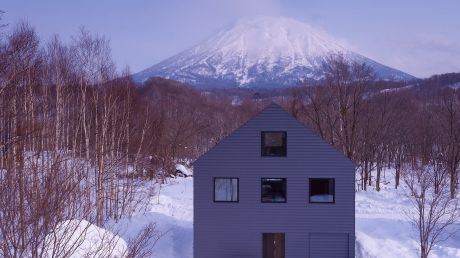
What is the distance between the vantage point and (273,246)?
65.4 feet

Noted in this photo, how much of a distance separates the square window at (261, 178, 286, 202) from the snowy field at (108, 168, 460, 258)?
451cm

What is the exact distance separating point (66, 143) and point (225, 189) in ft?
28.5

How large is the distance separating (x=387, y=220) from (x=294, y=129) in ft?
29.3

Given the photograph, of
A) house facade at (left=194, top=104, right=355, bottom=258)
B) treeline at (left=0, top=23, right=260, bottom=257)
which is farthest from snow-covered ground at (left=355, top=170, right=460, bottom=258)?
treeline at (left=0, top=23, right=260, bottom=257)

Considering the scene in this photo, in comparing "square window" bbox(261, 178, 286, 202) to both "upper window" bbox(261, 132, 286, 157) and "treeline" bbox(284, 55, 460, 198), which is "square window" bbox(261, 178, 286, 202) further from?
"treeline" bbox(284, 55, 460, 198)

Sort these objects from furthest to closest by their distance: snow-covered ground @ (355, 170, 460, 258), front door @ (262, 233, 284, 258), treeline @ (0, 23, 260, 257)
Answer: snow-covered ground @ (355, 170, 460, 258), front door @ (262, 233, 284, 258), treeline @ (0, 23, 260, 257)

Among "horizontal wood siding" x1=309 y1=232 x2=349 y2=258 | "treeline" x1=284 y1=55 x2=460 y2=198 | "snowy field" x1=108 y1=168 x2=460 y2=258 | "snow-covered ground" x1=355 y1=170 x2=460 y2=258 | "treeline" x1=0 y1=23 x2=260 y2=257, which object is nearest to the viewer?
"treeline" x1=0 y1=23 x2=260 y2=257

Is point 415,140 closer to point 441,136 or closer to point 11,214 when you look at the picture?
point 441,136

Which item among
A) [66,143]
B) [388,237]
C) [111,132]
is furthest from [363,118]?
[66,143]

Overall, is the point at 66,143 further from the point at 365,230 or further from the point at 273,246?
the point at 365,230

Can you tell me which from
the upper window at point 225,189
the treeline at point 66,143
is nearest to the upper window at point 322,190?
the upper window at point 225,189

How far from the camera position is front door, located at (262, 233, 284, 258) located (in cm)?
1992

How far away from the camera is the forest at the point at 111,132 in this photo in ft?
20.6

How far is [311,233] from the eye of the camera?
1980cm
